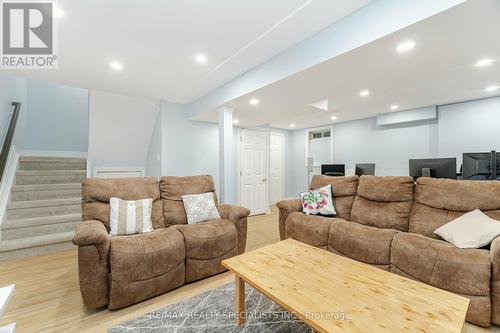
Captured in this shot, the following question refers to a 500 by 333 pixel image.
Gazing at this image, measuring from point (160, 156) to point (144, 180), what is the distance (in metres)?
1.72

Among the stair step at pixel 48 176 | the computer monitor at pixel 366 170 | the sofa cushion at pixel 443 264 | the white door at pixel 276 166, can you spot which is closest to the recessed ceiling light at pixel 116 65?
the stair step at pixel 48 176

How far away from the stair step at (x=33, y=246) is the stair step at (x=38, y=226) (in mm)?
97

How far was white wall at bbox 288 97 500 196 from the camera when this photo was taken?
149 inches

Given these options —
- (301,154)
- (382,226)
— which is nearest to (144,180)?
(382,226)

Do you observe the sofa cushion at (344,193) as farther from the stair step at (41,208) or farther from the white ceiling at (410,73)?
the stair step at (41,208)

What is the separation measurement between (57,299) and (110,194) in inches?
39.6

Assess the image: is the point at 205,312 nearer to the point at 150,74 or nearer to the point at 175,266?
the point at 175,266

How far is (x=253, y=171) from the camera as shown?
17.7ft

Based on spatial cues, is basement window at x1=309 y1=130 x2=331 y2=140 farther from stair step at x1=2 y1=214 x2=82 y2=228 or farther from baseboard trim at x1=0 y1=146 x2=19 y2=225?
baseboard trim at x1=0 y1=146 x2=19 y2=225

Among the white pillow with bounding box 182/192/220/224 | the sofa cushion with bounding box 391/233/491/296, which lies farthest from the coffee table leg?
the sofa cushion with bounding box 391/233/491/296

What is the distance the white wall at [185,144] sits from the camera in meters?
4.36

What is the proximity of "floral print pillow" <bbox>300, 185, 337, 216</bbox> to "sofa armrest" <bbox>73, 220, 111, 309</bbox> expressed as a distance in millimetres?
2292

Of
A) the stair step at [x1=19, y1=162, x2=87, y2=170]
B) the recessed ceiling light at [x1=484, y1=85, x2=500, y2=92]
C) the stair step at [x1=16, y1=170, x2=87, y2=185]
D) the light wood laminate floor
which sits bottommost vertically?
the light wood laminate floor

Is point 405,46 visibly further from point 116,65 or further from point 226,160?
point 116,65
